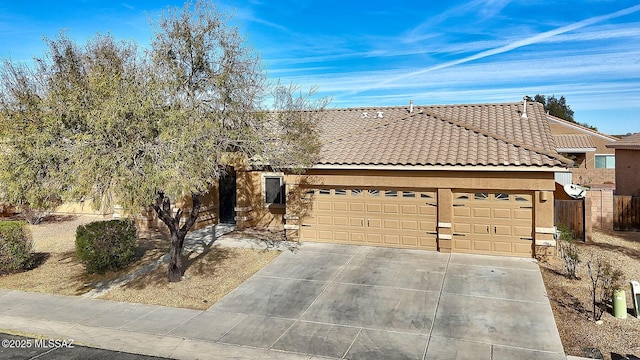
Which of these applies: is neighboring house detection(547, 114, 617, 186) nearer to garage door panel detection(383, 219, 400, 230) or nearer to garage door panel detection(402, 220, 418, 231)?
garage door panel detection(402, 220, 418, 231)

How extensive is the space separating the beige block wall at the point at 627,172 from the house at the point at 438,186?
925 centimetres

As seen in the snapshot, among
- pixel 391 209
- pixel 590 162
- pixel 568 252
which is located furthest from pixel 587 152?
pixel 391 209

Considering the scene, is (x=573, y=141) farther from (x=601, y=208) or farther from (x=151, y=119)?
(x=151, y=119)

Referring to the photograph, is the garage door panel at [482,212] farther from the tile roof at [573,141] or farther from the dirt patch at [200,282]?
the tile roof at [573,141]

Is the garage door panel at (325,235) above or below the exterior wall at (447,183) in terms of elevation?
below

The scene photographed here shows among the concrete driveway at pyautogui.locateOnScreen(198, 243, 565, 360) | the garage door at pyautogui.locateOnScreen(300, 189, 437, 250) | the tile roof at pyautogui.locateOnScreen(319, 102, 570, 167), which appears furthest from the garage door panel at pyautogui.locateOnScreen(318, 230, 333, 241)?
the tile roof at pyautogui.locateOnScreen(319, 102, 570, 167)

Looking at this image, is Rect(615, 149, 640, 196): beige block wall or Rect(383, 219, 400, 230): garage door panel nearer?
Rect(383, 219, 400, 230): garage door panel

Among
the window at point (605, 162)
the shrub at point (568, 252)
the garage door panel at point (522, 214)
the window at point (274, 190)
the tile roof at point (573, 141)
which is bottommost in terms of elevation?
the shrub at point (568, 252)

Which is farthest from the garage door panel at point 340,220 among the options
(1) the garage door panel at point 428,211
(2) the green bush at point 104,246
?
(2) the green bush at point 104,246

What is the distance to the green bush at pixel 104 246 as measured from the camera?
12328 mm

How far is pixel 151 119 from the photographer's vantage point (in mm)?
9391

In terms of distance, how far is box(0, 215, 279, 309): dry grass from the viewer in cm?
1074

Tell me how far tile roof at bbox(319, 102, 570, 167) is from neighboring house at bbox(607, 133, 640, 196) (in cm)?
854

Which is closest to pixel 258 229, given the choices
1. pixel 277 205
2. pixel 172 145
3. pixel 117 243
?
pixel 277 205
